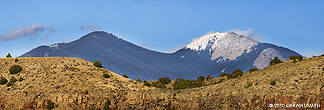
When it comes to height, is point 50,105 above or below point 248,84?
below

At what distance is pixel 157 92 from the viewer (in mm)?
94688

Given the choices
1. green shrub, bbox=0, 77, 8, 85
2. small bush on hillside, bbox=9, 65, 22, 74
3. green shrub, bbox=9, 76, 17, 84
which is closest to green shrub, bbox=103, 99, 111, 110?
green shrub, bbox=9, 76, 17, 84

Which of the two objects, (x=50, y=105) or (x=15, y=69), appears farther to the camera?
(x=15, y=69)

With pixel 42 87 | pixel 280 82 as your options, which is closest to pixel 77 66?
pixel 42 87

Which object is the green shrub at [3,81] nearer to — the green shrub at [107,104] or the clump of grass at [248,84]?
the green shrub at [107,104]

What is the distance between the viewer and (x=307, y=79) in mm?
87750

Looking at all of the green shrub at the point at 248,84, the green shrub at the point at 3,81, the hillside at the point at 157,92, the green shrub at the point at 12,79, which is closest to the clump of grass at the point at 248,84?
the green shrub at the point at 248,84

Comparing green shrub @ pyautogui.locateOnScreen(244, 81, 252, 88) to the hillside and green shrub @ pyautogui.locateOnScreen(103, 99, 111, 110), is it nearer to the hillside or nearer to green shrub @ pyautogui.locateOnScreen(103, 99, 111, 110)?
the hillside

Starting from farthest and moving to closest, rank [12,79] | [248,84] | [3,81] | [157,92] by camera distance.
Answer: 1. [12,79]
2. [3,81]
3. [157,92]
4. [248,84]

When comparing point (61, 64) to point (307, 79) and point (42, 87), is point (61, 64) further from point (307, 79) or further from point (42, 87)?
point (307, 79)

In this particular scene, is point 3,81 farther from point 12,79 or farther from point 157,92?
point 157,92

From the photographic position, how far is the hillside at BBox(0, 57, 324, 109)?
84.8 meters

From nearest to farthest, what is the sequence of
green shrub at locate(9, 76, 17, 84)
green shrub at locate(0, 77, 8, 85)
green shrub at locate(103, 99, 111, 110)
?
green shrub at locate(103, 99, 111, 110) < green shrub at locate(0, 77, 8, 85) < green shrub at locate(9, 76, 17, 84)

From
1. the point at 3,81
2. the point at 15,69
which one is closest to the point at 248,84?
the point at 15,69
